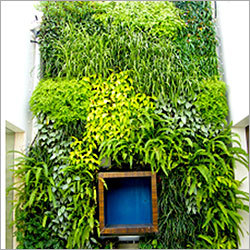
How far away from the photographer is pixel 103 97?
3027mm

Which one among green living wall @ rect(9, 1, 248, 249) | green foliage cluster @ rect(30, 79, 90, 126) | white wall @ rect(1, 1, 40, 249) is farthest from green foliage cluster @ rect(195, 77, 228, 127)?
white wall @ rect(1, 1, 40, 249)

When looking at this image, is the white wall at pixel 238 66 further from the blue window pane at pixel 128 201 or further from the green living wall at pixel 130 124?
the blue window pane at pixel 128 201

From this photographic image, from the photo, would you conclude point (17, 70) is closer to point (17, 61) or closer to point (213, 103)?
point (17, 61)

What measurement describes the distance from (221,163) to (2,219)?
2.12m

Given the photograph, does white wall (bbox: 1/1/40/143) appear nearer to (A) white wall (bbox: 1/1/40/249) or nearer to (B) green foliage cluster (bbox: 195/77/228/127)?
(A) white wall (bbox: 1/1/40/249)

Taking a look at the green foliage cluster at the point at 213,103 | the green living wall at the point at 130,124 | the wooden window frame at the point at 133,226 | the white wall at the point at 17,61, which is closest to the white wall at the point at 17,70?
the white wall at the point at 17,61

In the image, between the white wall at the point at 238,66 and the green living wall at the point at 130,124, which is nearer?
the white wall at the point at 238,66

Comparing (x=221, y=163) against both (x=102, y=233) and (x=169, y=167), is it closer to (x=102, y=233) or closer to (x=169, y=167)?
(x=169, y=167)

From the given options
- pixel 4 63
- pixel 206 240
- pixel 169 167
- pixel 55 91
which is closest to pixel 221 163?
pixel 169 167

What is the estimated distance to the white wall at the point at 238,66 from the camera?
2605mm

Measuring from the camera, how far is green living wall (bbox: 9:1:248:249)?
2746 millimetres

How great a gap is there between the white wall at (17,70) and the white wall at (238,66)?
7.36 ft

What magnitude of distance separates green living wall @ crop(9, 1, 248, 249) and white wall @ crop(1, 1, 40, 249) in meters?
0.17

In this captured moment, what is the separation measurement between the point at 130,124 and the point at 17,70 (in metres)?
1.34
